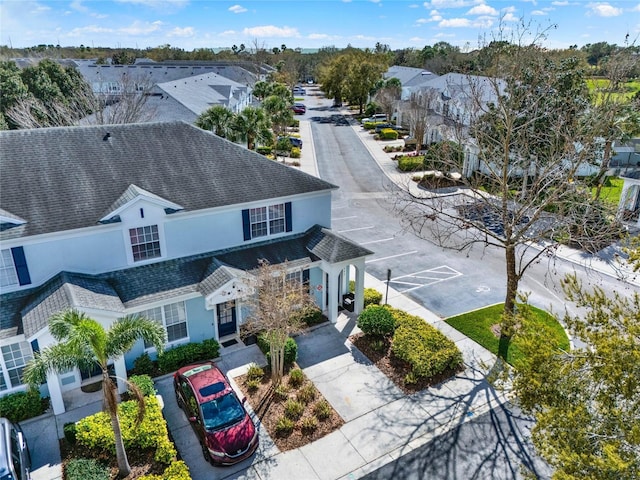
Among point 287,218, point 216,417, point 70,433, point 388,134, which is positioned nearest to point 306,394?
point 216,417

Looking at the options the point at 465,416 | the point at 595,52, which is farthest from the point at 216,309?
the point at 595,52

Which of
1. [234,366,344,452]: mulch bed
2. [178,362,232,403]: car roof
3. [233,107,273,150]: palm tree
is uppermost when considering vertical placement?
[233,107,273,150]: palm tree

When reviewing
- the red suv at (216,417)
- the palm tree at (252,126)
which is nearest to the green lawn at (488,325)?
the red suv at (216,417)

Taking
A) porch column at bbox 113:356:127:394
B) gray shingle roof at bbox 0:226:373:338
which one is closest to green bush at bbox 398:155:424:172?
gray shingle roof at bbox 0:226:373:338

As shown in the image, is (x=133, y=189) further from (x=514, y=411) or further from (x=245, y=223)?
(x=514, y=411)

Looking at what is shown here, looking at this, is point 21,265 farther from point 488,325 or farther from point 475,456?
point 488,325

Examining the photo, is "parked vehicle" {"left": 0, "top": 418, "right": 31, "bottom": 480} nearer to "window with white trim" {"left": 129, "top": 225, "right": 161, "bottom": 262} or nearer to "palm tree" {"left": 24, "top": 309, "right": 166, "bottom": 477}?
"palm tree" {"left": 24, "top": 309, "right": 166, "bottom": 477}
